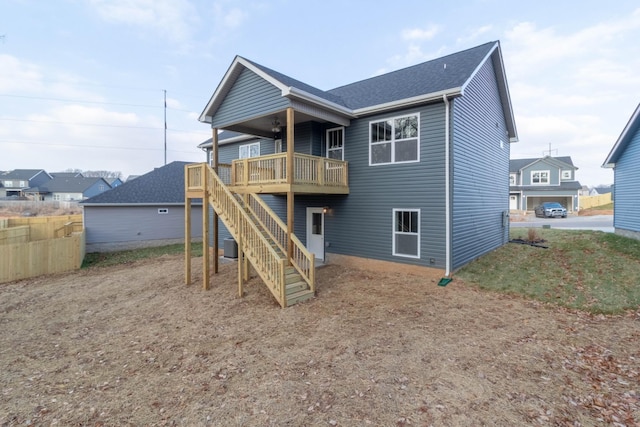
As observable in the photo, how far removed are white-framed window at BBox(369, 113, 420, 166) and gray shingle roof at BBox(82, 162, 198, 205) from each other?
1500 cm

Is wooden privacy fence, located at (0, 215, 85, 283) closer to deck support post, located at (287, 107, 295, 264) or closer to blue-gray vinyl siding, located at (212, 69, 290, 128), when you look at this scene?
blue-gray vinyl siding, located at (212, 69, 290, 128)

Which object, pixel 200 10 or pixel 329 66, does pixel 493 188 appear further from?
pixel 329 66

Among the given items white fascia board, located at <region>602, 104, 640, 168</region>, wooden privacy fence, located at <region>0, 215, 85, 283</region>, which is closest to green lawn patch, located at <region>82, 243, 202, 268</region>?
wooden privacy fence, located at <region>0, 215, 85, 283</region>

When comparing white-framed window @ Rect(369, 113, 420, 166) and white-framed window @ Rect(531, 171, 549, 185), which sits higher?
white-framed window @ Rect(531, 171, 549, 185)

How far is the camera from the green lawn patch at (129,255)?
15.1m

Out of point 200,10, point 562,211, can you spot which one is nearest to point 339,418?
point 200,10

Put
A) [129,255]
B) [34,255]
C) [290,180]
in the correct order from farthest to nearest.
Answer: [129,255] → [34,255] → [290,180]

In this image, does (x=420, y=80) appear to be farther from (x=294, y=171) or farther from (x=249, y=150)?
(x=249, y=150)

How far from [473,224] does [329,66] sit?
21.6 meters

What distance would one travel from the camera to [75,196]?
57.1 meters

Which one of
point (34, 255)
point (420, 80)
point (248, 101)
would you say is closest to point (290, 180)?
point (248, 101)

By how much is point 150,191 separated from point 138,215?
1968 millimetres

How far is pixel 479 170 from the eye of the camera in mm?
11547

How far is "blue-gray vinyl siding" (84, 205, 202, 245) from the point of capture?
695 inches
